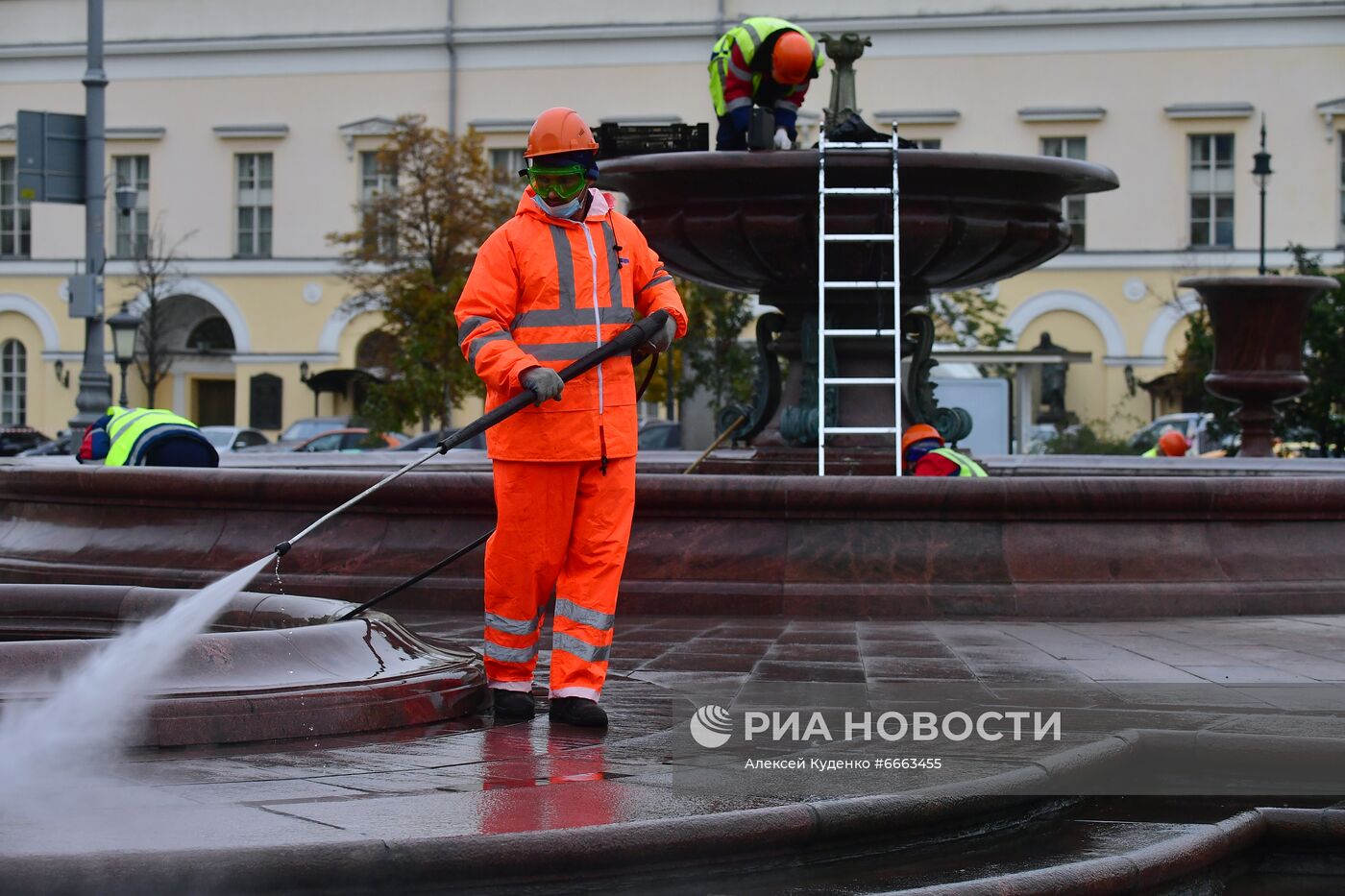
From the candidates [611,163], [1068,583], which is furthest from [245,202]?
[1068,583]

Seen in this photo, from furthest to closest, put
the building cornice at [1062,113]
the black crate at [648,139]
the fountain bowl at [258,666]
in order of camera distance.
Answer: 1. the building cornice at [1062,113]
2. the black crate at [648,139]
3. the fountain bowl at [258,666]

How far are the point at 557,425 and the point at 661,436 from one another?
3008 centimetres

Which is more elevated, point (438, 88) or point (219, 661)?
point (438, 88)

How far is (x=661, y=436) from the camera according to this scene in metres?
36.0

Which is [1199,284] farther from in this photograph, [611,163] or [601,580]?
[601,580]

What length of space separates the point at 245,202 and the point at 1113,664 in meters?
44.1

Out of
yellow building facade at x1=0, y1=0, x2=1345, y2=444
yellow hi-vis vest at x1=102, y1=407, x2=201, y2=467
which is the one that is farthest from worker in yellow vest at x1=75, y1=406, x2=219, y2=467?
yellow building facade at x1=0, y1=0, x2=1345, y2=444

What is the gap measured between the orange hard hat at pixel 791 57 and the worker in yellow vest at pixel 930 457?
215 cm

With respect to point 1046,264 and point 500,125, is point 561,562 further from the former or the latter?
point 1046,264

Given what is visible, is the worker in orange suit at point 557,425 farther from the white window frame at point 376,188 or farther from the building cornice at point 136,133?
the building cornice at point 136,133

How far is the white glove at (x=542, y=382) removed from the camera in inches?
226

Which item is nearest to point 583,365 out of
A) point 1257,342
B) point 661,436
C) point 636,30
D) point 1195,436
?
point 1257,342

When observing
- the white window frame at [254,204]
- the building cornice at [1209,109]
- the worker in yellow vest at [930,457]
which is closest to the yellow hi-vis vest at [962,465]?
the worker in yellow vest at [930,457]

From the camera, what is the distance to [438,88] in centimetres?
4672
